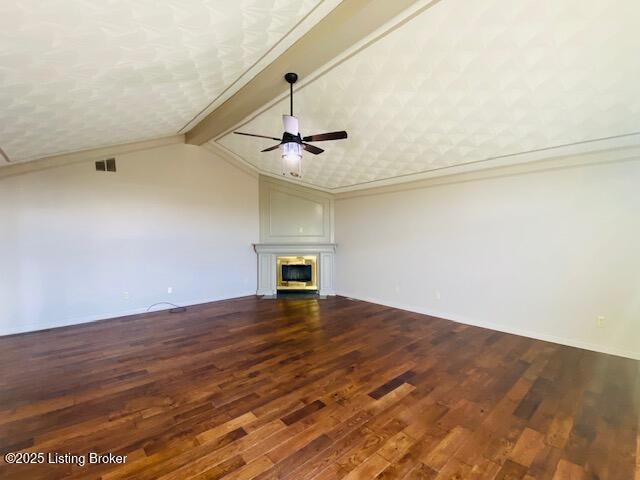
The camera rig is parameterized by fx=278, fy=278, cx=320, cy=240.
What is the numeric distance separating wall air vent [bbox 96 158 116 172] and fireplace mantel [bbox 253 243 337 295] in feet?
9.53

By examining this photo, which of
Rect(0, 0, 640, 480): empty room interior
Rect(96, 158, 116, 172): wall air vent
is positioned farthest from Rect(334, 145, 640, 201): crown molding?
Rect(96, 158, 116, 172): wall air vent

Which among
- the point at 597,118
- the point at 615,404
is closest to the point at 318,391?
the point at 615,404

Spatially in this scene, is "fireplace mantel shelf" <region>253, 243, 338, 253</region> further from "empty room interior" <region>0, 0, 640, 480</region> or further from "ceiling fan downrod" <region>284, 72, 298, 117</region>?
"ceiling fan downrod" <region>284, 72, 298, 117</region>

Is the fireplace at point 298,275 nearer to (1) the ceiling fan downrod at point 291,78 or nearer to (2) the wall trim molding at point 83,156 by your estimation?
(2) the wall trim molding at point 83,156

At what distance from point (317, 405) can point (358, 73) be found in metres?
3.10

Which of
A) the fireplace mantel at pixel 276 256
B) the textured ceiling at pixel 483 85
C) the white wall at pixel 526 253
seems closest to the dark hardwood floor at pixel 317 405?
the white wall at pixel 526 253

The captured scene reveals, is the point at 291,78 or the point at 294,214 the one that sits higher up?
the point at 291,78

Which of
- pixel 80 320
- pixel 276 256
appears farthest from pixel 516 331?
pixel 80 320

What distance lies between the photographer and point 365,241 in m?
6.04

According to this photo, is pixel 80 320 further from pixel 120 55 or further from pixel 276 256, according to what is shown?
pixel 120 55

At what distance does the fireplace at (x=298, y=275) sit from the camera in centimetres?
646

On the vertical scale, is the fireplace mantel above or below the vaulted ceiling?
below

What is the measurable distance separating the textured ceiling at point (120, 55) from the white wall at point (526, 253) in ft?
11.4

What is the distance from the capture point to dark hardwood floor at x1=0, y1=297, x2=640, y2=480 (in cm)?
171
